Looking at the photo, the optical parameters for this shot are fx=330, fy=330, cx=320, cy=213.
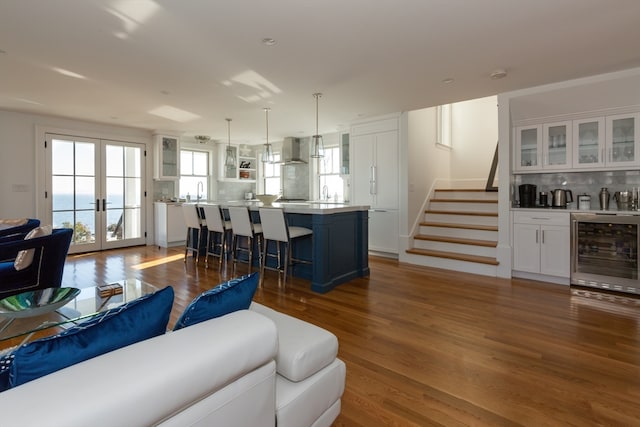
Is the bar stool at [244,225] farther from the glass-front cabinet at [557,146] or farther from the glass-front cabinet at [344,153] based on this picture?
the glass-front cabinet at [557,146]

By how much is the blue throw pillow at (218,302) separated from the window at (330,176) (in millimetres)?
6418

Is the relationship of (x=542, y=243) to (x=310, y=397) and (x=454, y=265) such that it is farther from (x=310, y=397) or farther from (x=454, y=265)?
(x=310, y=397)

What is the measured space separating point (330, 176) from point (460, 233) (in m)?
3.47

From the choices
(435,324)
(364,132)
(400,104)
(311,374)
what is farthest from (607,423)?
(364,132)

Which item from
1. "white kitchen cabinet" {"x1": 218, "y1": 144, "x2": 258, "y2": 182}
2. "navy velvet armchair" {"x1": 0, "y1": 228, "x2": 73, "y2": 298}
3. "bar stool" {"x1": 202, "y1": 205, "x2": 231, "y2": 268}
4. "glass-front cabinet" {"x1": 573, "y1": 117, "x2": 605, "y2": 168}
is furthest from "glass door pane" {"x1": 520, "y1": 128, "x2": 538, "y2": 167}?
"white kitchen cabinet" {"x1": 218, "y1": 144, "x2": 258, "y2": 182}

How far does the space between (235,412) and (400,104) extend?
4.84 metres

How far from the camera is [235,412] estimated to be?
3.36 ft

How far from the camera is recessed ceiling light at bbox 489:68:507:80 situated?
3682 mm

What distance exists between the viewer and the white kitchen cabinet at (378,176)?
563 centimetres

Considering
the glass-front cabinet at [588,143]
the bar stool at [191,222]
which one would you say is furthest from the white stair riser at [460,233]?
the bar stool at [191,222]

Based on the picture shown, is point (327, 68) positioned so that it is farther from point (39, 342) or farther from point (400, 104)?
point (39, 342)

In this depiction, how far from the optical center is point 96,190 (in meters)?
6.25

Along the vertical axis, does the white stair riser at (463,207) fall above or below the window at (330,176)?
below

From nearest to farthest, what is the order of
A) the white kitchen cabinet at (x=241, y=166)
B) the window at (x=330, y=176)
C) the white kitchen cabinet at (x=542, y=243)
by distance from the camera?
the white kitchen cabinet at (x=542, y=243), the window at (x=330, y=176), the white kitchen cabinet at (x=241, y=166)
